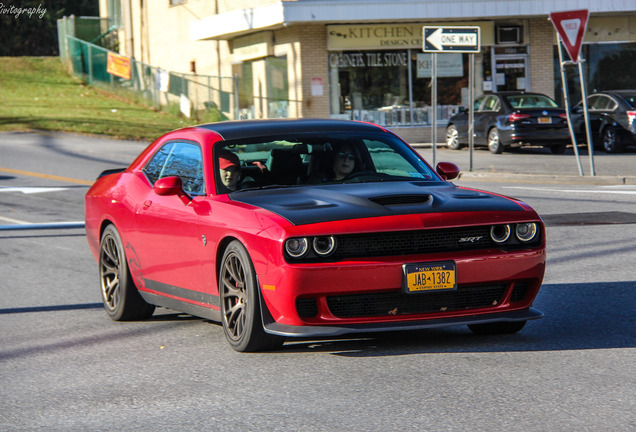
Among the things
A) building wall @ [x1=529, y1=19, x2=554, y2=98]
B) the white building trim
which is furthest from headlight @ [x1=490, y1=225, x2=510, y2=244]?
building wall @ [x1=529, y1=19, x2=554, y2=98]

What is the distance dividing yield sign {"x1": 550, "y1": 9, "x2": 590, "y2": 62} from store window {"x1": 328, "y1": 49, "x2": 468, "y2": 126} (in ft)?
47.6

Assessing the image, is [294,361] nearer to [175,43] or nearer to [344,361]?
[344,361]

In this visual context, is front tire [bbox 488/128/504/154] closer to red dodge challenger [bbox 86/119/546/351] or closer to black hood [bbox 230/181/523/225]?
red dodge challenger [bbox 86/119/546/351]

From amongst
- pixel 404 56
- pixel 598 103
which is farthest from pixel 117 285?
pixel 404 56

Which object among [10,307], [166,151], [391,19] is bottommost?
[10,307]

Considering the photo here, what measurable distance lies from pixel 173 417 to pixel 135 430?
0.26 m

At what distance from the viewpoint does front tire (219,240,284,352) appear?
5.98 meters

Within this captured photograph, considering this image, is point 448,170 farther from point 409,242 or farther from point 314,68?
point 314,68

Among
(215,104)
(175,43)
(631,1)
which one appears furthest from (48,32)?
→ (631,1)

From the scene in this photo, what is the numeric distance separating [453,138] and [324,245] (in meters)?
23.1

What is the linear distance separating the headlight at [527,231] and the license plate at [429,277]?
562mm

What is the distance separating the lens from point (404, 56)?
32875 millimetres

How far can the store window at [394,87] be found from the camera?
32750 mm

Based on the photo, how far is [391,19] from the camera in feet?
103
